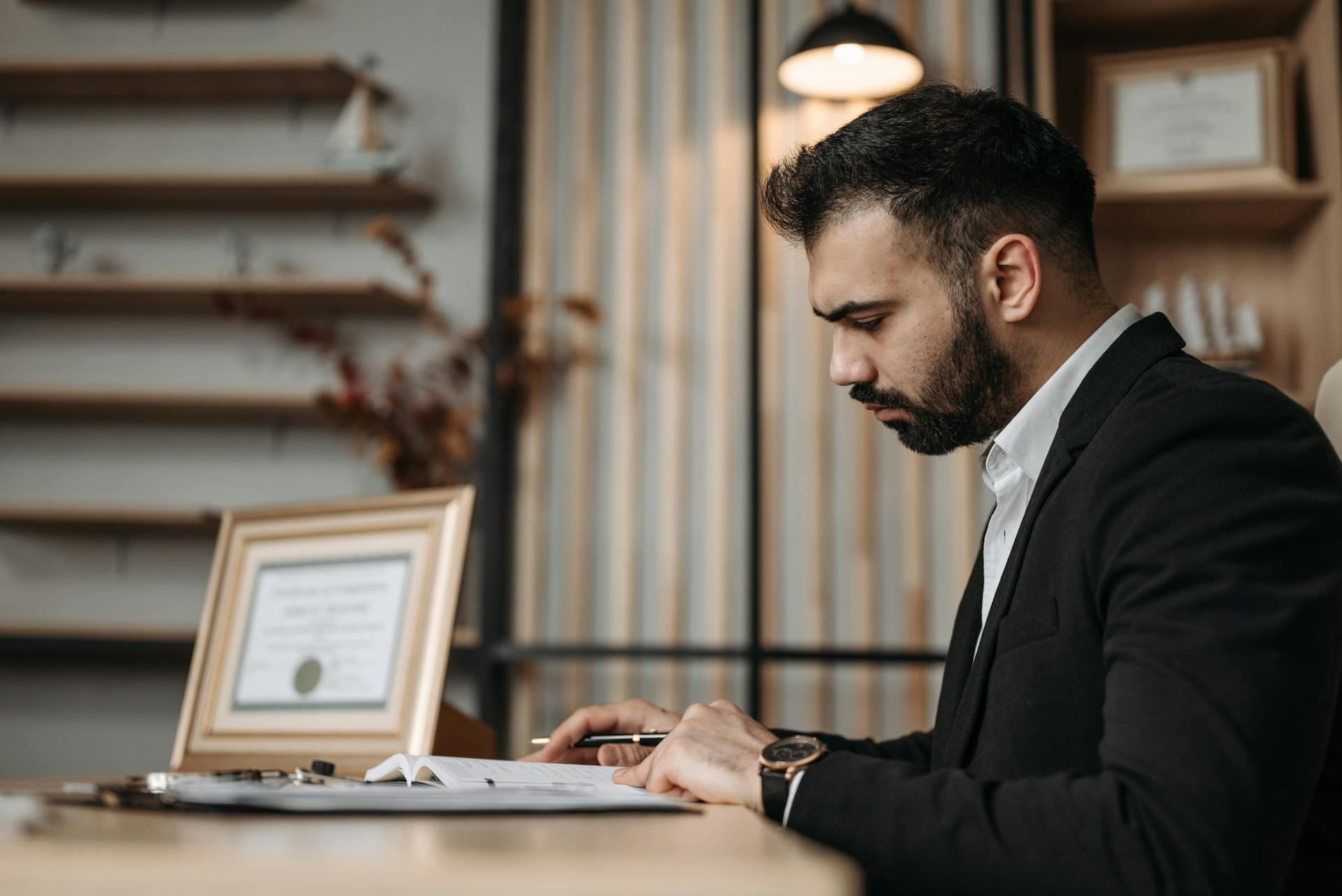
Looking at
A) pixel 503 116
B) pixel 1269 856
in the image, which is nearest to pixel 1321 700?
pixel 1269 856

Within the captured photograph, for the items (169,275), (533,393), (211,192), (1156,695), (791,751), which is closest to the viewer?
(1156,695)

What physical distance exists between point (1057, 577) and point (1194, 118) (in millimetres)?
2494

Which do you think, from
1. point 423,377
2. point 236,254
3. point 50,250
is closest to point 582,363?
point 423,377

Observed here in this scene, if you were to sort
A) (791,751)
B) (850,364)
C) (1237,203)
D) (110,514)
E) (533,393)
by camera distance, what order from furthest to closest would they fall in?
(533,393) → (110,514) → (1237,203) → (850,364) → (791,751)

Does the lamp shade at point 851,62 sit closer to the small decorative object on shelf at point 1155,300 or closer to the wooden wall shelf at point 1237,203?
the wooden wall shelf at point 1237,203

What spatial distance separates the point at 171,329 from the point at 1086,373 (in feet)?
10.4

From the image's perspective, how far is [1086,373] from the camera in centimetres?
137

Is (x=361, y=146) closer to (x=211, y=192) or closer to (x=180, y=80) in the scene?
(x=211, y=192)

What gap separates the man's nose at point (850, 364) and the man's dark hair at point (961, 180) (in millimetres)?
135

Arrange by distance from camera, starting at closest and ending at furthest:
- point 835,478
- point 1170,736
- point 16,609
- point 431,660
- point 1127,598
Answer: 1. point 1170,736
2. point 1127,598
3. point 431,660
4. point 835,478
5. point 16,609

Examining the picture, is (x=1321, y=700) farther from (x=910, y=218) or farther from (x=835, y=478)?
(x=835, y=478)

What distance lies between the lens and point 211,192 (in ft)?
11.9

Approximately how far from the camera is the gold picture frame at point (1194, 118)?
3.14 meters

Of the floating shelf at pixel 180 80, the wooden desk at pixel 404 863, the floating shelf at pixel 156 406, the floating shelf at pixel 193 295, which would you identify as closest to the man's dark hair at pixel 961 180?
the wooden desk at pixel 404 863
